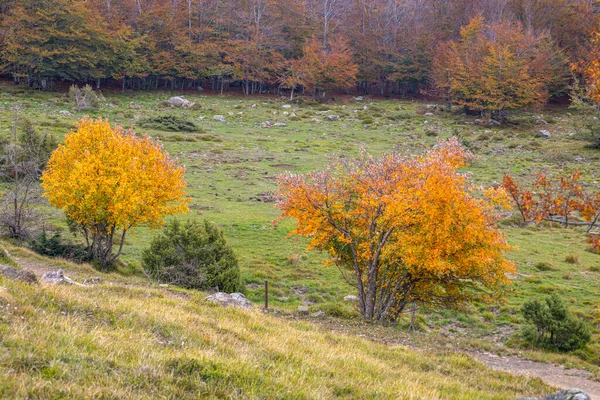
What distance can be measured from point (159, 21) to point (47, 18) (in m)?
19.1

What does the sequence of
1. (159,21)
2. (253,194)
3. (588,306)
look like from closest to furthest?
(588,306), (253,194), (159,21)

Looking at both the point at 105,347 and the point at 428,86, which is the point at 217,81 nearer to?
the point at 428,86

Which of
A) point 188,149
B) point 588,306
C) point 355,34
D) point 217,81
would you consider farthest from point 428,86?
point 588,306

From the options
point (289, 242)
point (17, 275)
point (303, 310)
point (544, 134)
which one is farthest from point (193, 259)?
point (544, 134)

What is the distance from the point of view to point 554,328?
1694 centimetres

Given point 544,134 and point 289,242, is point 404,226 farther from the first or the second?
point 544,134

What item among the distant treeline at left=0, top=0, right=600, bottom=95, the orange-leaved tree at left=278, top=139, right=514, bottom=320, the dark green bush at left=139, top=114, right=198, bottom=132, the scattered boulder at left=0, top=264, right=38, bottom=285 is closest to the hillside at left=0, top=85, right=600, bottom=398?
the dark green bush at left=139, top=114, right=198, bottom=132

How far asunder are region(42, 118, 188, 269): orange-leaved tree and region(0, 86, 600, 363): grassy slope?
11.3 feet

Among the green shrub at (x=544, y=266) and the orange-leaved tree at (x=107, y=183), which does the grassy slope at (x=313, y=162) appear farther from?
the orange-leaved tree at (x=107, y=183)

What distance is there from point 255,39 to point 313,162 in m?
50.1

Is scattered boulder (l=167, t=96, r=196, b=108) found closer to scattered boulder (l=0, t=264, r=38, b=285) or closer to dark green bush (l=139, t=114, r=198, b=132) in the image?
dark green bush (l=139, t=114, r=198, b=132)

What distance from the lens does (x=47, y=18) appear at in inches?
2714

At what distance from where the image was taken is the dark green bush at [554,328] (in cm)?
1670

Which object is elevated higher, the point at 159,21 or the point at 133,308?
the point at 159,21
